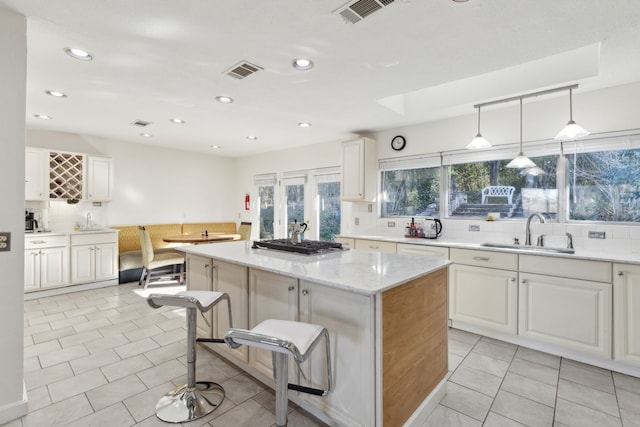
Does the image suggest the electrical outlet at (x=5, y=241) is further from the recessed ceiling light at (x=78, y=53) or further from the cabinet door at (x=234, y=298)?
the recessed ceiling light at (x=78, y=53)

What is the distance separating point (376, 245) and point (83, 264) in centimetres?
437

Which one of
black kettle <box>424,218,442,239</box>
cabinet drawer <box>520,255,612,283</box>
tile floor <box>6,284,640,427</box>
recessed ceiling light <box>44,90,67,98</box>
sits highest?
recessed ceiling light <box>44,90,67,98</box>

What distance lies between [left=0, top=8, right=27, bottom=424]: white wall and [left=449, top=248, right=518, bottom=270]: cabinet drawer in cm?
358

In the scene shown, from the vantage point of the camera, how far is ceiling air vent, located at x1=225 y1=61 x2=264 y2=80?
8.21 ft

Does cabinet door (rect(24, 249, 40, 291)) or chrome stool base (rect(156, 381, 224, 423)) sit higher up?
cabinet door (rect(24, 249, 40, 291))

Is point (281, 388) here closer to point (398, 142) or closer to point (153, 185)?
point (398, 142)

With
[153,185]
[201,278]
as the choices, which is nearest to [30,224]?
[153,185]

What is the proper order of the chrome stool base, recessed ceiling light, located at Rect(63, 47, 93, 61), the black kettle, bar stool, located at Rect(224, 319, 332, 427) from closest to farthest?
1. bar stool, located at Rect(224, 319, 332, 427)
2. the chrome stool base
3. recessed ceiling light, located at Rect(63, 47, 93, 61)
4. the black kettle

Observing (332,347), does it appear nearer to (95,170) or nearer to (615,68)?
(615,68)

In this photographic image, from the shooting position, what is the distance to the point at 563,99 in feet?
10.4

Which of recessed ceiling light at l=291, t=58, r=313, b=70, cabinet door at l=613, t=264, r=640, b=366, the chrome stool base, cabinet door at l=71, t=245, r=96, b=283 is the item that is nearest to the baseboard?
the chrome stool base

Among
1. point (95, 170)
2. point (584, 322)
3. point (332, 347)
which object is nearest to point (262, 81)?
point (332, 347)

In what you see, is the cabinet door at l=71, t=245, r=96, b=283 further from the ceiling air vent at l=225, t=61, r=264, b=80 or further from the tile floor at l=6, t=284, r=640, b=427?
the ceiling air vent at l=225, t=61, r=264, b=80

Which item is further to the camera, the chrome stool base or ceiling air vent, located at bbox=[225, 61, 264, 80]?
ceiling air vent, located at bbox=[225, 61, 264, 80]
